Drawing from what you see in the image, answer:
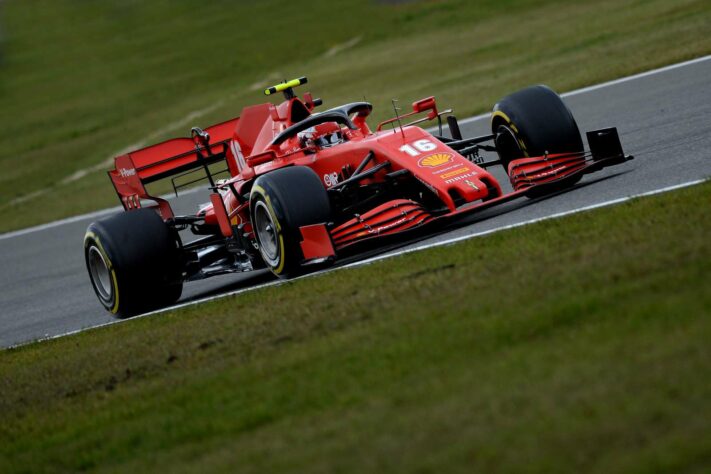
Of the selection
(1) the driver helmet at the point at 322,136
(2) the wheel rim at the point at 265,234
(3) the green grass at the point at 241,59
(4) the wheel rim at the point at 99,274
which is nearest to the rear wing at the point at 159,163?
(4) the wheel rim at the point at 99,274

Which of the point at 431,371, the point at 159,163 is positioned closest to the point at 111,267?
the point at 159,163

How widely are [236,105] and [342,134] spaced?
1847 centimetres

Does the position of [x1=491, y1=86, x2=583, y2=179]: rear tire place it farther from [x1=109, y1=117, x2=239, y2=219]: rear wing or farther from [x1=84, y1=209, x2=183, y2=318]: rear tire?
[x1=84, y1=209, x2=183, y2=318]: rear tire

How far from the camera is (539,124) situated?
10250 millimetres

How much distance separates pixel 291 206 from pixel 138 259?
1.87m

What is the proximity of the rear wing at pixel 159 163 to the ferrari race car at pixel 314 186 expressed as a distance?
0.01 metres

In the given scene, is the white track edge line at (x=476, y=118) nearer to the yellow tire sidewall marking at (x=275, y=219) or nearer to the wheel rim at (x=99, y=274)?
the wheel rim at (x=99, y=274)

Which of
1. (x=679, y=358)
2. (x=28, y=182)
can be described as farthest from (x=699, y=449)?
(x=28, y=182)

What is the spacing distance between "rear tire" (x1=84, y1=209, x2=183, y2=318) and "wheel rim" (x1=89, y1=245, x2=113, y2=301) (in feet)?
0.37

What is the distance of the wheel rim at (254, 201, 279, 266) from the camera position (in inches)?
386

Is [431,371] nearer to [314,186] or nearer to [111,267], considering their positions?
[314,186]

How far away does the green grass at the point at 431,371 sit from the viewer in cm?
447

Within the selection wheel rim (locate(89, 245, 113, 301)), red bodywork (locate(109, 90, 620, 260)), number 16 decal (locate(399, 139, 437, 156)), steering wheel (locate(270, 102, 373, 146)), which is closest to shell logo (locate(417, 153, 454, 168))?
red bodywork (locate(109, 90, 620, 260))

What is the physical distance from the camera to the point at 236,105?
29.1 m
